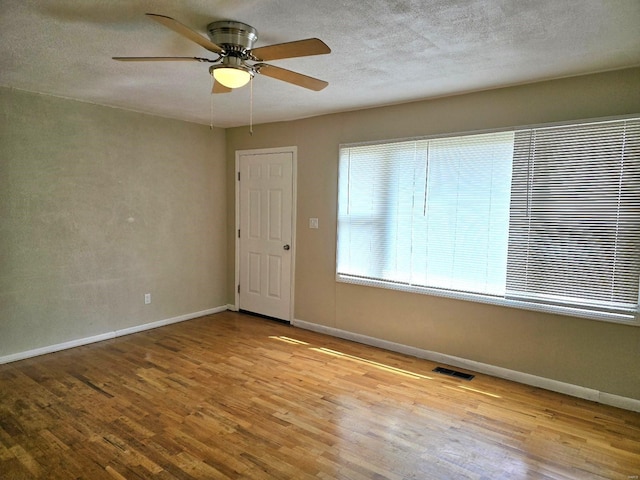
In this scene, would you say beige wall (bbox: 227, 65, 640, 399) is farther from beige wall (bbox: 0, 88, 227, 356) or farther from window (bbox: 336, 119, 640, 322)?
beige wall (bbox: 0, 88, 227, 356)

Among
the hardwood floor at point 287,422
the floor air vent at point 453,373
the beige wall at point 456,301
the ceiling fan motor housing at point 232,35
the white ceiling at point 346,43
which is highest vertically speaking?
the white ceiling at point 346,43

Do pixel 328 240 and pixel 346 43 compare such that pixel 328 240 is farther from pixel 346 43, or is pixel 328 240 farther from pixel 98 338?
pixel 98 338

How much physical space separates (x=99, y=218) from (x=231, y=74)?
2695mm

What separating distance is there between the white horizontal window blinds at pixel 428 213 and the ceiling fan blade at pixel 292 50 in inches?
76.5

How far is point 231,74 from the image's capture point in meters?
2.13

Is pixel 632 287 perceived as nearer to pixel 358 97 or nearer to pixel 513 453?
pixel 513 453

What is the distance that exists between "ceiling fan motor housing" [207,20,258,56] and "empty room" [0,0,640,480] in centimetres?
1

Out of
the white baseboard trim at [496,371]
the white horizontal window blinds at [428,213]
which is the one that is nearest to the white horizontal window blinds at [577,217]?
the white horizontal window blinds at [428,213]

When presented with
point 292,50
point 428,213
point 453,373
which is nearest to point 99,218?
point 292,50

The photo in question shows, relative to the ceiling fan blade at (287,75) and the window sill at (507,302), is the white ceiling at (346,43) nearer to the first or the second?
the ceiling fan blade at (287,75)

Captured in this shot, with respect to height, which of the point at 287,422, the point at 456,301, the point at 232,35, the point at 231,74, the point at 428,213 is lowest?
the point at 287,422

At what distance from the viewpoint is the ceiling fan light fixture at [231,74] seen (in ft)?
6.93

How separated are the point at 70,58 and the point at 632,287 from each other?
13.7 ft

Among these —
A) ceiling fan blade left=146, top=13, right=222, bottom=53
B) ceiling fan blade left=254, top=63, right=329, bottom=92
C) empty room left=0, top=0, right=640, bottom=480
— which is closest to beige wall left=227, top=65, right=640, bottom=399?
empty room left=0, top=0, right=640, bottom=480
